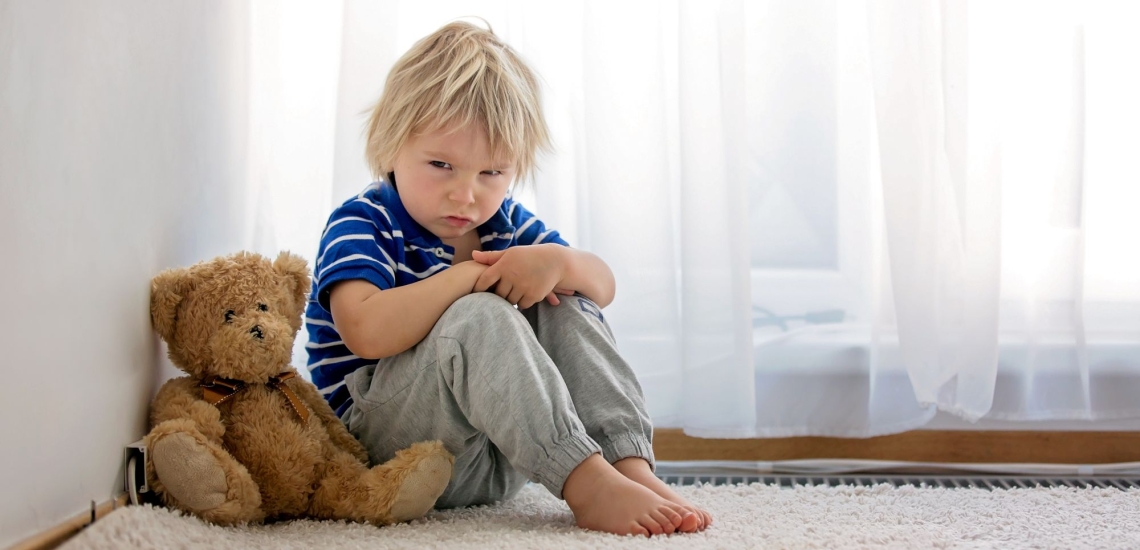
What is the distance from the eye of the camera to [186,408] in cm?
85

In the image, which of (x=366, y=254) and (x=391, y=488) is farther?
(x=366, y=254)

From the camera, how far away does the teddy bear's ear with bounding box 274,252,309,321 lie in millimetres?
939

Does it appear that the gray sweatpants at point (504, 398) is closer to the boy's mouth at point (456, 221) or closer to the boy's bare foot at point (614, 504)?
the boy's bare foot at point (614, 504)

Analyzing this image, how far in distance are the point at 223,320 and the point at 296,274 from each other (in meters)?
0.10

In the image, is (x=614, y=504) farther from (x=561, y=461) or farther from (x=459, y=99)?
(x=459, y=99)

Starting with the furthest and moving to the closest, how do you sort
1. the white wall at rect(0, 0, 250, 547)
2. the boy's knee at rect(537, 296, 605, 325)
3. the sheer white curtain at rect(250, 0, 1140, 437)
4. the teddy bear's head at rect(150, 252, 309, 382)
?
the sheer white curtain at rect(250, 0, 1140, 437)
the boy's knee at rect(537, 296, 605, 325)
the teddy bear's head at rect(150, 252, 309, 382)
the white wall at rect(0, 0, 250, 547)

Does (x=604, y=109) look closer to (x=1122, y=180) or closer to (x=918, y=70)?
(x=918, y=70)

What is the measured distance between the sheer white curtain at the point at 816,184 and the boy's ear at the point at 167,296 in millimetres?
348

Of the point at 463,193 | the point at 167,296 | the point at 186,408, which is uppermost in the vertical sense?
the point at 463,193

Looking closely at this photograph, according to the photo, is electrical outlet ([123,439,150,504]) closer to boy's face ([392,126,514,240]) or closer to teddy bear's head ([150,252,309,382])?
teddy bear's head ([150,252,309,382])

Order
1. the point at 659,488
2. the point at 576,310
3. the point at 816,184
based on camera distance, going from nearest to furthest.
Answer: the point at 659,488
the point at 576,310
the point at 816,184

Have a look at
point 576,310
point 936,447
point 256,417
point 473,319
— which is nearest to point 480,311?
point 473,319

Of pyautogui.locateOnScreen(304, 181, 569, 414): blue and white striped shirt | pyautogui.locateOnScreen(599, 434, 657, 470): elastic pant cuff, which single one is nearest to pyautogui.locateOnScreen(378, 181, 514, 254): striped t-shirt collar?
pyautogui.locateOnScreen(304, 181, 569, 414): blue and white striped shirt

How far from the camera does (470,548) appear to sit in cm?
75
